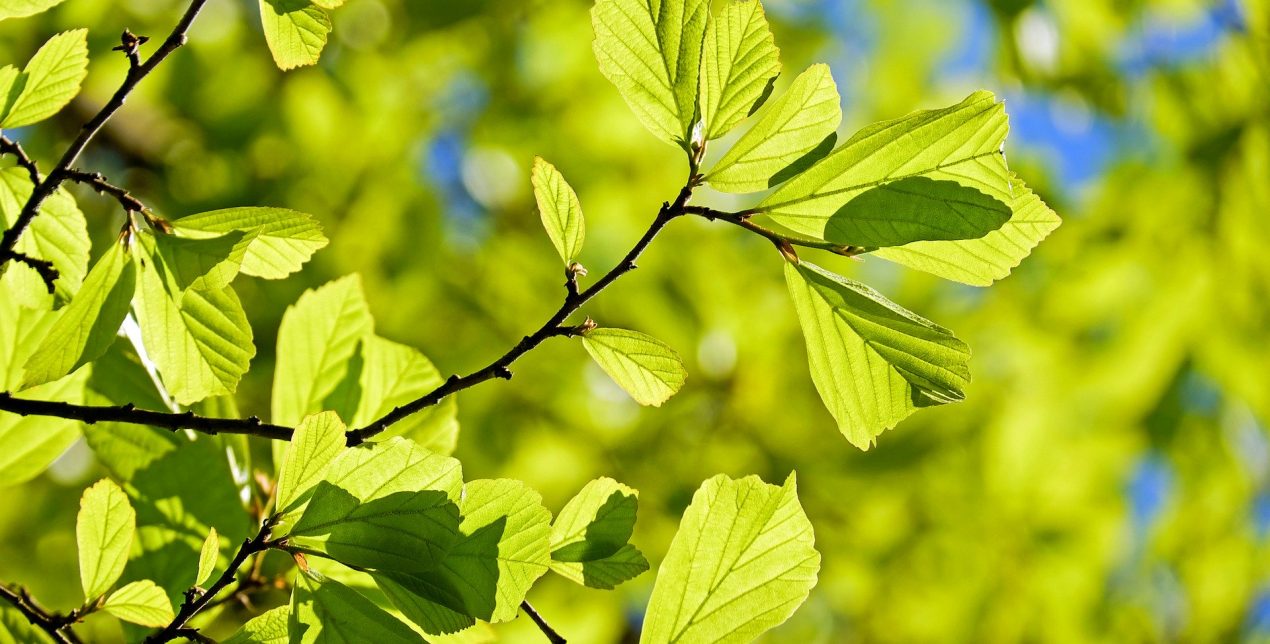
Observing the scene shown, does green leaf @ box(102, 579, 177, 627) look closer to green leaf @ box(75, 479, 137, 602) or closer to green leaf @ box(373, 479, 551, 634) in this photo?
green leaf @ box(75, 479, 137, 602)

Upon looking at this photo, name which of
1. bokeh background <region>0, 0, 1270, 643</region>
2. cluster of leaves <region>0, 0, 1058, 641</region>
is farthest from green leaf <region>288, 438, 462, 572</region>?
bokeh background <region>0, 0, 1270, 643</region>

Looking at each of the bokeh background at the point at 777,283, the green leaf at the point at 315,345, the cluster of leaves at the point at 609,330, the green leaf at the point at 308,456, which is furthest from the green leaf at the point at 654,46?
the bokeh background at the point at 777,283

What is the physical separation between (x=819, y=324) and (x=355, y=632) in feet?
0.93

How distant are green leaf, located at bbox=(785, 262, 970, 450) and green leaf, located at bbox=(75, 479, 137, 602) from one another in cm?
39

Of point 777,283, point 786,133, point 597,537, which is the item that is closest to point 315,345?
point 597,537

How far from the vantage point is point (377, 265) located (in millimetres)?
1865

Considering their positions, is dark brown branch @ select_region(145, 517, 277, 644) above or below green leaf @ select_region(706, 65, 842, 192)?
below

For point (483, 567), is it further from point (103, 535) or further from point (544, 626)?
point (103, 535)

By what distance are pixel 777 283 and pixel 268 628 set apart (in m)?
1.86

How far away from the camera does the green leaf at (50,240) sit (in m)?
0.52

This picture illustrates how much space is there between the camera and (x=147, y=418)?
18.5 inches

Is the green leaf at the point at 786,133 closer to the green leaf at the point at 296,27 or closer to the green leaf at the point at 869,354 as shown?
the green leaf at the point at 869,354

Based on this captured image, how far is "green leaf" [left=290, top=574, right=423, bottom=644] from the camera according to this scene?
1.50 ft

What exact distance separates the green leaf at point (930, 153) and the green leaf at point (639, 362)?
11 cm
